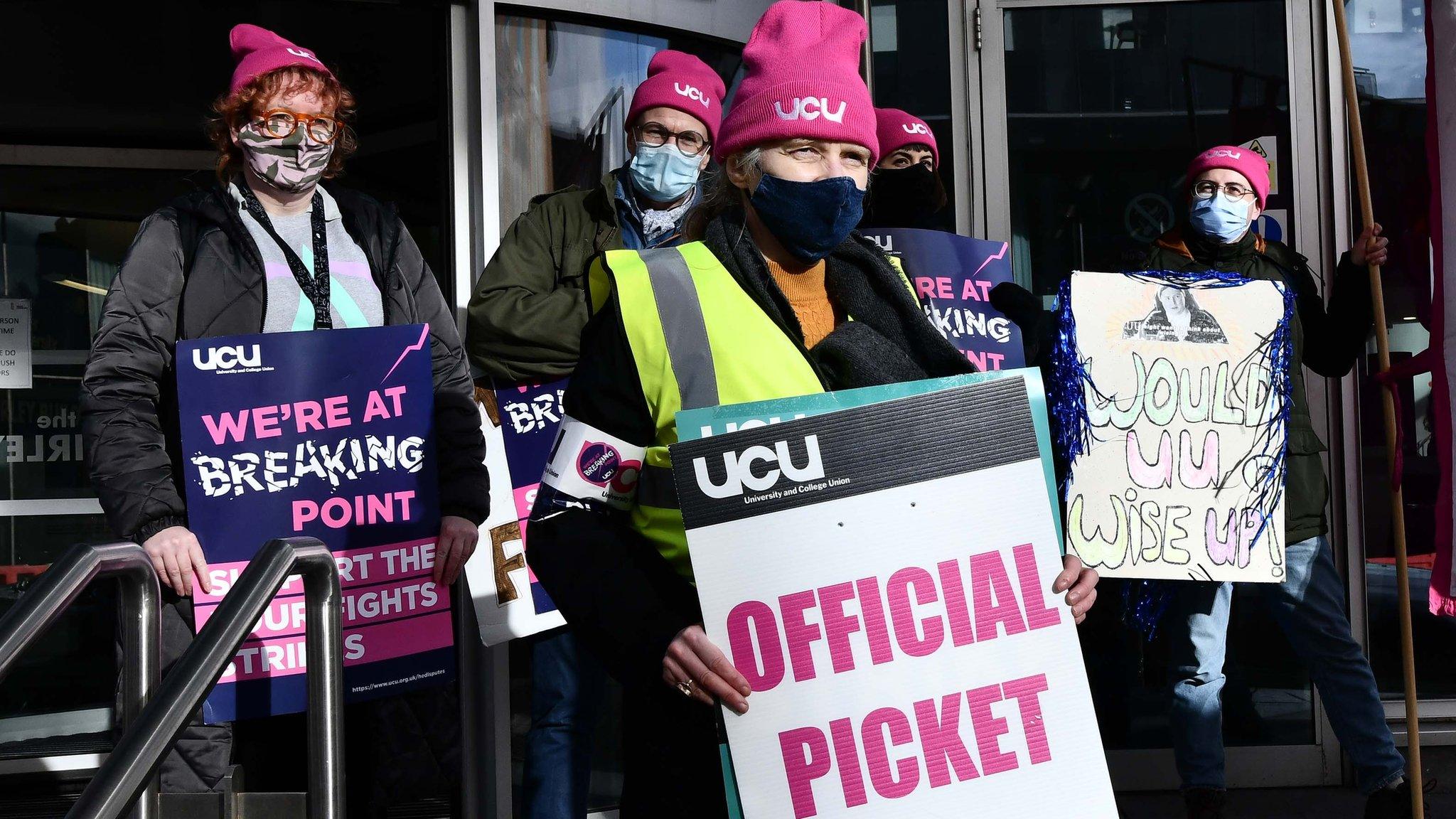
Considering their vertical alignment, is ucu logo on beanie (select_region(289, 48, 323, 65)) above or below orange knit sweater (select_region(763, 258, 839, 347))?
above

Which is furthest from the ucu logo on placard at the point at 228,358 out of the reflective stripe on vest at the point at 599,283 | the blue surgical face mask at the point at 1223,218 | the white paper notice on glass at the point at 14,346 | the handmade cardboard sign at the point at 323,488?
the white paper notice on glass at the point at 14,346

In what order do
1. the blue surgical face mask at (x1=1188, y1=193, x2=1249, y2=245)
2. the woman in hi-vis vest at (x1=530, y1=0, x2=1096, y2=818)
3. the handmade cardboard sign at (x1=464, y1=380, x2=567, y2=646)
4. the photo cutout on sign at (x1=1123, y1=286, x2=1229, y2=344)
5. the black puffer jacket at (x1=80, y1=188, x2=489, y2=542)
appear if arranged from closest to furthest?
the woman in hi-vis vest at (x1=530, y1=0, x2=1096, y2=818), the black puffer jacket at (x1=80, y1=188, x2=489, y2=542), the handmade cardboard sign at (x1=464, y1=380, x2=567, y2=646), the photo cutout on sign at (x1=1123, y1=286, x2=1229, y2=344), the blue surgical face mask at (x1=1188, y1=193, x2=1249, y2=245)

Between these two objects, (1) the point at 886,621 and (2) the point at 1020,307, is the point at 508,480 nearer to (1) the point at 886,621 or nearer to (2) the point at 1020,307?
(2) the point at 1020,307

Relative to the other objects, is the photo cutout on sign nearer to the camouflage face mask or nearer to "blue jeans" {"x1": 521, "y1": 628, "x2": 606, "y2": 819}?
"blue jeans" {"x1": 521, "y1": 628, "x2": 606, "y2": 819}

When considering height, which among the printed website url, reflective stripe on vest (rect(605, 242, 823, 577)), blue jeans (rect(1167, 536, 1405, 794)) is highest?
reflective stripe on vest (rect(605, 242, 823, 577))

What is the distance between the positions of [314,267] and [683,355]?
1389 mm

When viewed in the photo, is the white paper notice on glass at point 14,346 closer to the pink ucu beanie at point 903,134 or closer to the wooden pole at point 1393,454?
the pink ucu beanie at point 903,134

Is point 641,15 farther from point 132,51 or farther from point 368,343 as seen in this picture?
point 132,51

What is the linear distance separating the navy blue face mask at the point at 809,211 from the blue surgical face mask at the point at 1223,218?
248 centimetres

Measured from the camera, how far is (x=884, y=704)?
1519 millimetres

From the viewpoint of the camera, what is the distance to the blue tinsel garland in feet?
12.0

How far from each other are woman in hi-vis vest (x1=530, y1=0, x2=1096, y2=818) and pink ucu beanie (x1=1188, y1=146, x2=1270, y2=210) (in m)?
2.44

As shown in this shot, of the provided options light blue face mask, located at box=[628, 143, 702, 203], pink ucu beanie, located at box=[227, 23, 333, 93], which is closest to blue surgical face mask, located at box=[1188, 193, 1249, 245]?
light blue face mask, located at box=[628, 143, 702, 203]

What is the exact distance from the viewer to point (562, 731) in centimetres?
290
